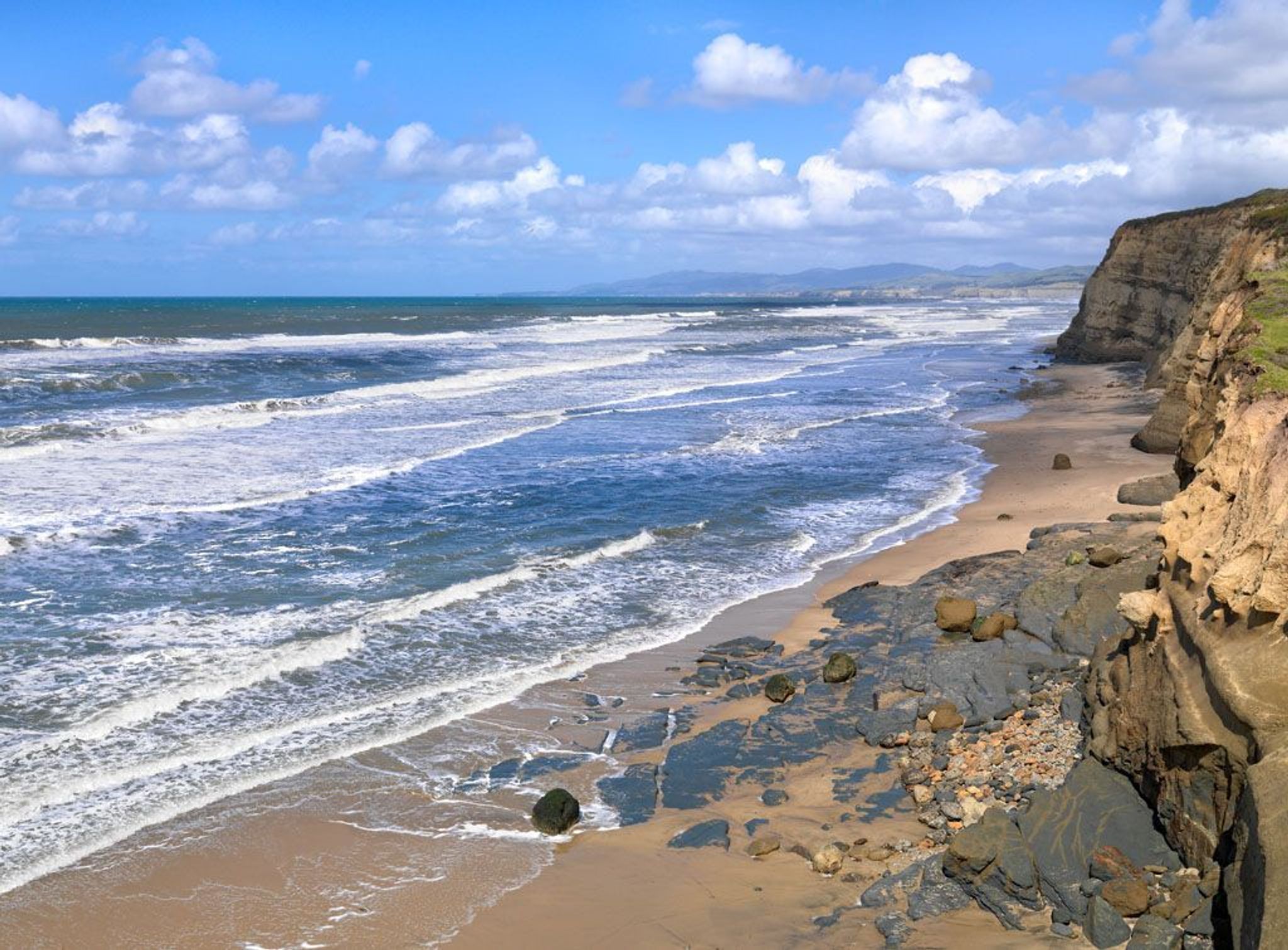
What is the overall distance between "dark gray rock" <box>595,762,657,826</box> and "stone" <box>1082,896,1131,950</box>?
3.78 m

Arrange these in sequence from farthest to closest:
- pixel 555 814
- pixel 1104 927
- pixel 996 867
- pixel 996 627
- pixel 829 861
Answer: pixel 996 627
pixel 555 814
pixel 829 861
pixel 996 867
pixel 1104 927

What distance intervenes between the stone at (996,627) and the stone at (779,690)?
7.38 feet

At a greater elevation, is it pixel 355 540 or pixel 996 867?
pixel 355 540

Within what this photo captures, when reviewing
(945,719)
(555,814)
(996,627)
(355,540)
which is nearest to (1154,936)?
(945,719)

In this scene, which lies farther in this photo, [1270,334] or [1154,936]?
[1270,334]

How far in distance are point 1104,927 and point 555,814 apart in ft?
14.1

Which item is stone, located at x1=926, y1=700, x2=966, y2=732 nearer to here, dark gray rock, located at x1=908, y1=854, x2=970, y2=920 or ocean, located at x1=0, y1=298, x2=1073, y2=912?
dark gray rock, located at x1=908, y1=854, x2=970, y2=920

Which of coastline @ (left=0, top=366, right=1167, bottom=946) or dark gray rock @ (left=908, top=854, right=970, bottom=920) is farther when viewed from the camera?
coastline @ (left=0, top=366, right=1167, bottom=946)

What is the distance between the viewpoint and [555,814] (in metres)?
9.18

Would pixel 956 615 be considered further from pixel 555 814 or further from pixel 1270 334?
pixel 555 814

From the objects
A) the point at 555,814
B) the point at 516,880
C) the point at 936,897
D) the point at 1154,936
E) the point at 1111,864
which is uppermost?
the point at 1111,864

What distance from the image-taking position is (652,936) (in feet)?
24.8

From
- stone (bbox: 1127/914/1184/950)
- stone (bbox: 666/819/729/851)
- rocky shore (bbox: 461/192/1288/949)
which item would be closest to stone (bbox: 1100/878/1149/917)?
rocky shore (bbox: 461/192/1288/949)

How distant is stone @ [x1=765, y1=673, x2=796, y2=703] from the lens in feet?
39.1
